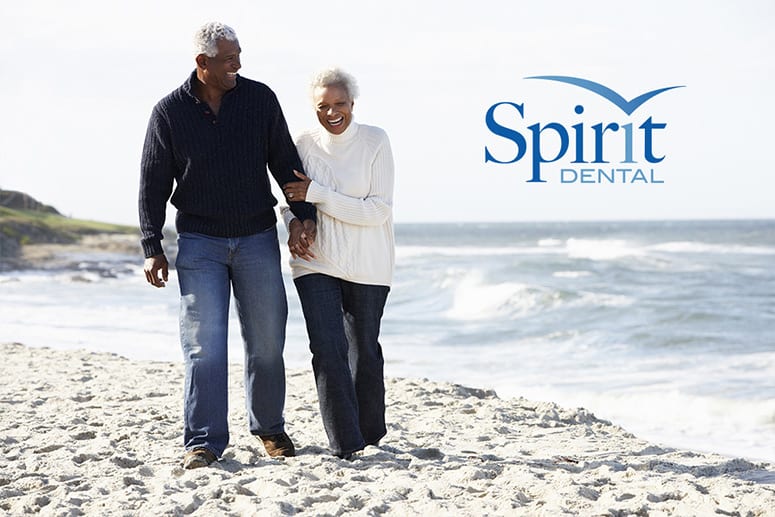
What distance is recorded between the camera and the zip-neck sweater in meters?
3.68

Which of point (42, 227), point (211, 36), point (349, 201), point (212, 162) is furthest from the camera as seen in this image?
point (42, 227)

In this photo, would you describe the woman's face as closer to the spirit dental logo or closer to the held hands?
the held hands

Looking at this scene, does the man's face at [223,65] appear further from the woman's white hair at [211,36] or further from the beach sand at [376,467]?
the beach sand at [376,467]

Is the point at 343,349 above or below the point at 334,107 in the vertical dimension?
below

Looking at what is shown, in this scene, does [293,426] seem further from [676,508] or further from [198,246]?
[676,508]

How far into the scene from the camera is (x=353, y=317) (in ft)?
12.9

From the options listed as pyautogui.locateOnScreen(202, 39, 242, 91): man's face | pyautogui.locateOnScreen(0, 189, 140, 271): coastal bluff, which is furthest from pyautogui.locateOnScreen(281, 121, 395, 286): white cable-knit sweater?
pyautogui.locateOnScreen(0, 189, 140, 271): coastal bluff

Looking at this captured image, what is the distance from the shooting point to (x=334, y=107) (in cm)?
375

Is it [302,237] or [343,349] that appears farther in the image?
[343,349]

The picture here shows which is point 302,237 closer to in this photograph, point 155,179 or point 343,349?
point 343,349

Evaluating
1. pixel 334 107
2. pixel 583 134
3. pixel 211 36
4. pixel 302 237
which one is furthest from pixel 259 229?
pixel 583 134

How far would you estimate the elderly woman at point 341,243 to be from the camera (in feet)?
12.4

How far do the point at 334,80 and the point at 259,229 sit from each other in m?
0.64

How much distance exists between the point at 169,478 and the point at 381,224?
127 cm
